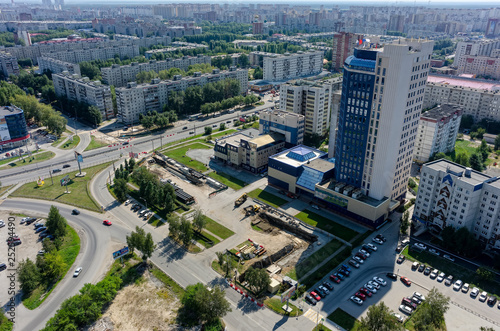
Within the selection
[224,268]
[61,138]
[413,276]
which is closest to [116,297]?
[224,268]

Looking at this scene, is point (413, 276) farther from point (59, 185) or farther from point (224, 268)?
point (59, 185)

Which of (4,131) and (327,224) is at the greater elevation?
(4,131)

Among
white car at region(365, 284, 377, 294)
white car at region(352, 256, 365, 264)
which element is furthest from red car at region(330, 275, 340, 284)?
white car at region(352, 256, 365, 264)

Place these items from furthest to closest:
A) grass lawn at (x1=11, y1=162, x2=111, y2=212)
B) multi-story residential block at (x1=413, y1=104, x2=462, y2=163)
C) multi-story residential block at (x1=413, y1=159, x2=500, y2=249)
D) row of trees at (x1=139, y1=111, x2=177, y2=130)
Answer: row of trees at (x1=139, y1=111, x2=177, y2=130) → multi-story residential block at (x1=413, y1=104, x2=462, y2=163) → grass lawn at (x1=11, y1=162, x2=111, y2=212) → multi-story residential block at (x1=413, y1=159, x2=500, y2=249)

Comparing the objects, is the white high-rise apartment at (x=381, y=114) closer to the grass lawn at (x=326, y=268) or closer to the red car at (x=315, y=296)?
the grass lawn at (x=326, y=268)

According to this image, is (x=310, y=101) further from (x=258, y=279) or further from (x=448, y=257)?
(x=258, y=279)

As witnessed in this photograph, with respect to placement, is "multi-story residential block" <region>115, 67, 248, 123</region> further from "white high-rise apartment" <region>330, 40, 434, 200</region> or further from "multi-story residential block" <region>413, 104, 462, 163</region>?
"multi-story residential block" <region>413, 104, 462, 163</region>

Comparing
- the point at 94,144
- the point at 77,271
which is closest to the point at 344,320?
the point at 77,271
